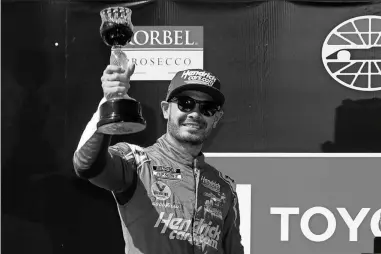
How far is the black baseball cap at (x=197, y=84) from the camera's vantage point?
2.42 m

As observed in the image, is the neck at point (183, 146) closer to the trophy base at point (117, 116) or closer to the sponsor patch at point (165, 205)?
the sponsor patch at point (165, 205)

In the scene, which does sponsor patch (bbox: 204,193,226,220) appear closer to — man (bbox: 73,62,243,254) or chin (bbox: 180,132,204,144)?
man (bbox: 73,62,243,254)

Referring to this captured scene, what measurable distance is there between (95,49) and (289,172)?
3.39 ft

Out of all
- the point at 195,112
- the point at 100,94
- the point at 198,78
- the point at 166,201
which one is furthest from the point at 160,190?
the point at 100,94

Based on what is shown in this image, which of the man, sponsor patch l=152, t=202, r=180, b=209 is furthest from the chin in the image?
sponsor patch l=152, t=202, r=180, b=209

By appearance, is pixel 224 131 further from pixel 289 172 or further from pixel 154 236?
pixel 154 236

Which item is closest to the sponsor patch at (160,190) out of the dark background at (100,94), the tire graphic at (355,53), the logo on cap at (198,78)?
the logo on cap at (198,78)

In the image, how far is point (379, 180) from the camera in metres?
3.05

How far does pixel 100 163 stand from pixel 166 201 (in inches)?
14.2

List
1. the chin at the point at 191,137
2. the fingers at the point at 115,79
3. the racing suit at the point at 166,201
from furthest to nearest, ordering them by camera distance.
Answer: the chin at the point at 191,137 → the racing suit at the point at 166,201 → the fingers at the point at 115,79

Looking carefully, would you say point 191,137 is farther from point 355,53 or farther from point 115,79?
point 355,53

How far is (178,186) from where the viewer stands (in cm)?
240

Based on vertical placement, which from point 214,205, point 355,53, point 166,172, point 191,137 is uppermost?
point 355,53

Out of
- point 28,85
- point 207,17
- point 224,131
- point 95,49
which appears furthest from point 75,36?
point 224,131
